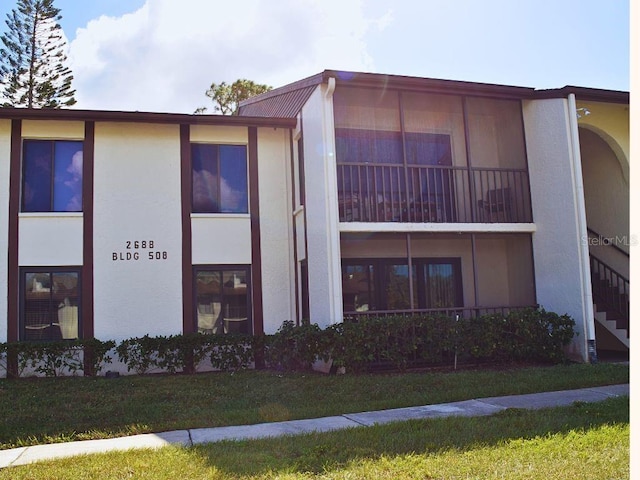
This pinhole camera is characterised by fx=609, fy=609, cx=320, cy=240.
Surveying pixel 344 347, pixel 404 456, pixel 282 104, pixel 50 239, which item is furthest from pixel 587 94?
pixel 50 239

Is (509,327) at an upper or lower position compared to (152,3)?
lower

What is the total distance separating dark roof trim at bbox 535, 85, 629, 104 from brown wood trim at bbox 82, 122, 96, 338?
9.27m

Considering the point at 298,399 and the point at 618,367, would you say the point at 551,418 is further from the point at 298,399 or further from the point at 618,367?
the point at 618,367

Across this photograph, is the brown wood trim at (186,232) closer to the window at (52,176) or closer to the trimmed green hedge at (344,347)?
the trimmed green hedge at (344,347)

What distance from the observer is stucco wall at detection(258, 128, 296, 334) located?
13148 millimetres

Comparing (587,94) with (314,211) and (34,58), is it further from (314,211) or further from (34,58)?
(34,58)

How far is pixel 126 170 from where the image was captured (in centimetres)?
1284

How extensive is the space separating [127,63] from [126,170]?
5.98 metres

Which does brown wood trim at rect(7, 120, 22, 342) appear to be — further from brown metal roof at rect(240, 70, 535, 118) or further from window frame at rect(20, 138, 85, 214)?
brown metal roof at rect(240, 70, 535, 118)

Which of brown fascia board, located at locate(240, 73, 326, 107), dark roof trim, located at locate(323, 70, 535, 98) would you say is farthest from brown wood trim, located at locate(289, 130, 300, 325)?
dark roof trim, located at locate(323, 70, 535, 98)

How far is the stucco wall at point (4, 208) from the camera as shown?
472 inches

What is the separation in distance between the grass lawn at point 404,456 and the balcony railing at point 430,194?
241 inches
